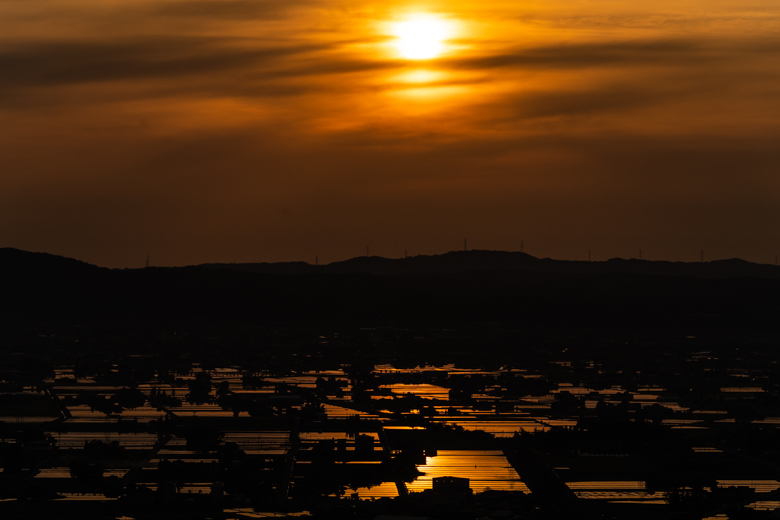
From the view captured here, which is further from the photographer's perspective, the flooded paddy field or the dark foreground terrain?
the flooded paddy field

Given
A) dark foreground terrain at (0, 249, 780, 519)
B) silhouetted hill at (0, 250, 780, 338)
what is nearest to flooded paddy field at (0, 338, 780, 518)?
dark foreground terrain at (0, 249, 780, 519)

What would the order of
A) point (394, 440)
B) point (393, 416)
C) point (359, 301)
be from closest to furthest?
point (394, 440)
point (393, 416)
point (359, 301)

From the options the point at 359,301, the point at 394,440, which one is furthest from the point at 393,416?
the point at 359,301

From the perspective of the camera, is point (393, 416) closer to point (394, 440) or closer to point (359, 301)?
point (394, 440)

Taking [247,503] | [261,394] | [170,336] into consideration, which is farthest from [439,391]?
[170,336]

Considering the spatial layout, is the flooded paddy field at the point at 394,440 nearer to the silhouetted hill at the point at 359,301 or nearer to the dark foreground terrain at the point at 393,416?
the dark foreground terrain at the point at 393,416

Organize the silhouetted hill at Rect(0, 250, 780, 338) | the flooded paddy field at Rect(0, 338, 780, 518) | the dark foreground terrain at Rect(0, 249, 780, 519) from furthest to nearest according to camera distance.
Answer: the silhouetted hill at Rect(0, 250, 780, 338) < the flooded paddy field at Rect(0, 338, 780, 518) < the dark foreground terrain at Rect(0, 249, 780, 519)

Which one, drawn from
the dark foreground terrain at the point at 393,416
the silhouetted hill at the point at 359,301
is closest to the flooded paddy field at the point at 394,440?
the dark foreground terrain at the point at 393,416

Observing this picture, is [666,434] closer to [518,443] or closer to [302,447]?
[518,443]

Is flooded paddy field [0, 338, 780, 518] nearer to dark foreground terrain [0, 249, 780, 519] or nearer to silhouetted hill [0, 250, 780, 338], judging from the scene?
dark foreground terrain [0, 249, 780, 519]
